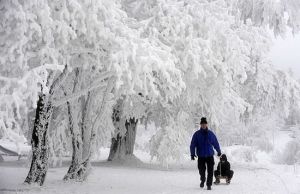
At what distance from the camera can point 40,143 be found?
13.1 metres

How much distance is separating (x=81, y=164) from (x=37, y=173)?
1.75 metres

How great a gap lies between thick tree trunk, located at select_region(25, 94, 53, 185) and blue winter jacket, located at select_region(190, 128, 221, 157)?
3578mm

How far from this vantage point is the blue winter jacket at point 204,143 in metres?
12.9

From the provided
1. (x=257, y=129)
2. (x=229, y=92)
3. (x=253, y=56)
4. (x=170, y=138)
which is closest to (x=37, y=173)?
(x=170, y=138)

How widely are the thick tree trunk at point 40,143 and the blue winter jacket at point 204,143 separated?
11.7 feet

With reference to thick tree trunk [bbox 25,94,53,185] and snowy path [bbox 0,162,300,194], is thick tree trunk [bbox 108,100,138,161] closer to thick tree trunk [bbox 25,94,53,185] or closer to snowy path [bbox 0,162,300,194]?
snowy path [bbox 0,162,300,194]

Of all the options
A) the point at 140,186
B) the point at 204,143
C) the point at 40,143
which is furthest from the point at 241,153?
the point at 40,143

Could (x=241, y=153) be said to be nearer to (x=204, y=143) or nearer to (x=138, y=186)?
(x=138, y=186)

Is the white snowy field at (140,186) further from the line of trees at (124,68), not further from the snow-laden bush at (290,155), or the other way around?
the snow-laden bush at (290,155)

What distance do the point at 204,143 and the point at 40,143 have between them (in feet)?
13.0

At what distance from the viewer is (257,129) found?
186 ft

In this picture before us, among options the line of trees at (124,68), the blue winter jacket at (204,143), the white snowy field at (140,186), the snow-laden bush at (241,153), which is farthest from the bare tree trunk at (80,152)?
the snow-laden bush at (241,153)

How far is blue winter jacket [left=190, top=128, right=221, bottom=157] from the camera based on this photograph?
1285cm

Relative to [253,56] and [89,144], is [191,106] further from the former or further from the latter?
[89,144]
